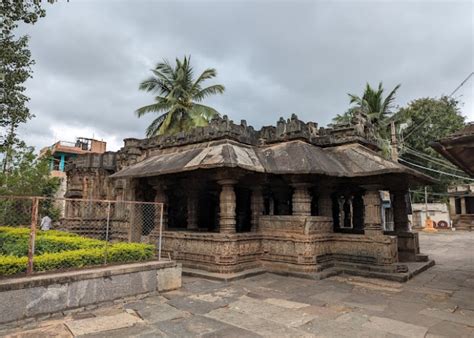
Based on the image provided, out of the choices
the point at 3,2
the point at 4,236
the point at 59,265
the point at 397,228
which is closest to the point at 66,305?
the point at 59,265

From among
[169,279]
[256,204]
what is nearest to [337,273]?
[256,204]

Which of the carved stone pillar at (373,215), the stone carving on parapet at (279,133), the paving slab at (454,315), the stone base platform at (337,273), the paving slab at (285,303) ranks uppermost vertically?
the stone carving on parapet at (279,133)

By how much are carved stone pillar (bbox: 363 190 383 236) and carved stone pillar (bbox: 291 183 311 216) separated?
1609 millimetres

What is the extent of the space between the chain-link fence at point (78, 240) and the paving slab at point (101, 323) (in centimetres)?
122

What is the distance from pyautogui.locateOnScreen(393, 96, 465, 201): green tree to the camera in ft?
98.6

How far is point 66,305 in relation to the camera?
5246 mm

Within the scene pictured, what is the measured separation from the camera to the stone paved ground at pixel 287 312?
4.60m

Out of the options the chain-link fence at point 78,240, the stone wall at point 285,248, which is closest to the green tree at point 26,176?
the chain-link fence at point 78,240

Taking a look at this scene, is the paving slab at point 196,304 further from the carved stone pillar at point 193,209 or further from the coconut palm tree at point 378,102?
the coconut palm tree at point 378,102

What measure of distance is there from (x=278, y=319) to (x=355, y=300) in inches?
81.0

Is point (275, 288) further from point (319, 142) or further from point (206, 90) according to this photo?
point (206, 90)

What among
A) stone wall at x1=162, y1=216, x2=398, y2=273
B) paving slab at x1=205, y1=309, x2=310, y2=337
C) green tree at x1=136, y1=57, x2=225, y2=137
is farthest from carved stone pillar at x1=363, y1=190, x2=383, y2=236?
green tree at x1=136, y1=57, x2=225, y2=137

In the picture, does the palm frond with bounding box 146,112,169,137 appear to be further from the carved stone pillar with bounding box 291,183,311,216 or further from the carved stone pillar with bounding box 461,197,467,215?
the carved stone pillar with bounding box 461,197,467,215

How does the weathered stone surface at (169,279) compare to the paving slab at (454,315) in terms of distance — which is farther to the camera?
the weathered stone surface at (169,279)
